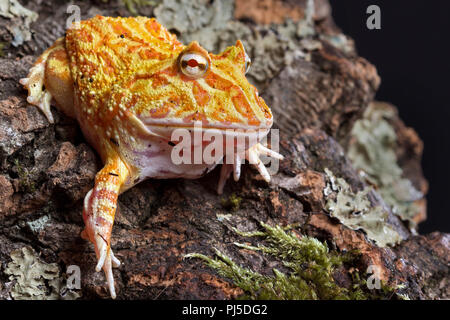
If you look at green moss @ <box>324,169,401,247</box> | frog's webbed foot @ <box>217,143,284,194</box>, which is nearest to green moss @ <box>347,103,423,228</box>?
green moss @ <box>324,169,401,247</box>

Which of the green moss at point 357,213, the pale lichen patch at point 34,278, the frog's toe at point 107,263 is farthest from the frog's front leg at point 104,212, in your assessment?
the green moss at point 357,213

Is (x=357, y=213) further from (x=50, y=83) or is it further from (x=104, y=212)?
(x=50, y=83)

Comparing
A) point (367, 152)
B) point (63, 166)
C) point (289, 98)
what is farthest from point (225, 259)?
point (367, 152)

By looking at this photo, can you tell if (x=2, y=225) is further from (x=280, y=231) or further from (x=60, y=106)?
(x=280, y=231)

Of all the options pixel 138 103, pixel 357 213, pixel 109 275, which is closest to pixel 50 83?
pixel 138 103

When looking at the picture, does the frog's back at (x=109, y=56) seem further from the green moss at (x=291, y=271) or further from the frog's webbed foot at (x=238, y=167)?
the green moss at (x=291, y=271)

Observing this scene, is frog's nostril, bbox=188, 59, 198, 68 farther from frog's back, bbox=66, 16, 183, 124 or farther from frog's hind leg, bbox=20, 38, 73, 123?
frog's hind leg, bbox=20, 38, 73, 123
